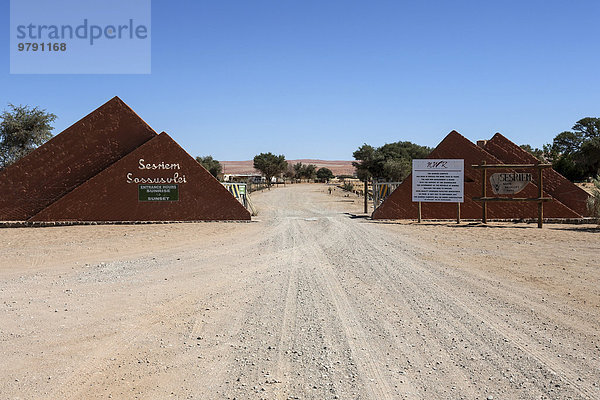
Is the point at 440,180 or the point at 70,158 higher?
the point at 70,158

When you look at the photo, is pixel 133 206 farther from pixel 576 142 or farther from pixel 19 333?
pixel 576 142

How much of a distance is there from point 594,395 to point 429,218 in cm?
1715

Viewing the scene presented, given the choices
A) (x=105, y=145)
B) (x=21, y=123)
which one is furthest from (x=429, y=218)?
(x=21, y=123)

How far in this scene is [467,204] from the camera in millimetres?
20812

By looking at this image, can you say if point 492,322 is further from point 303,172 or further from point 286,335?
point 303,172

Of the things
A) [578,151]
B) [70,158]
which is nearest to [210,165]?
[578,151]

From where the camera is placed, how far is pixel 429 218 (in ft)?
68.7

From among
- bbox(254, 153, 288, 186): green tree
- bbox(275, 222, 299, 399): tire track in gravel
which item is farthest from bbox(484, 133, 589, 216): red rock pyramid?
bbox(254, 153, 288, 186): green tree

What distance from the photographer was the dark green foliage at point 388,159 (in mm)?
50500

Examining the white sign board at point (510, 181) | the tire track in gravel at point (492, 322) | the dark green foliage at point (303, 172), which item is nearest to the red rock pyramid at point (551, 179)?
the white sign board at point (510, 181)

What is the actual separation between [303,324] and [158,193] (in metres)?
15.9

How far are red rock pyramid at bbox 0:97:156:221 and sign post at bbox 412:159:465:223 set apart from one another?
11965 mm

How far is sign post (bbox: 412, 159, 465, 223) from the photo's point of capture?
20078 mm

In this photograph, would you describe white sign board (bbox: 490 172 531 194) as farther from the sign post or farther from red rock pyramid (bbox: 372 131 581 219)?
the sign post
